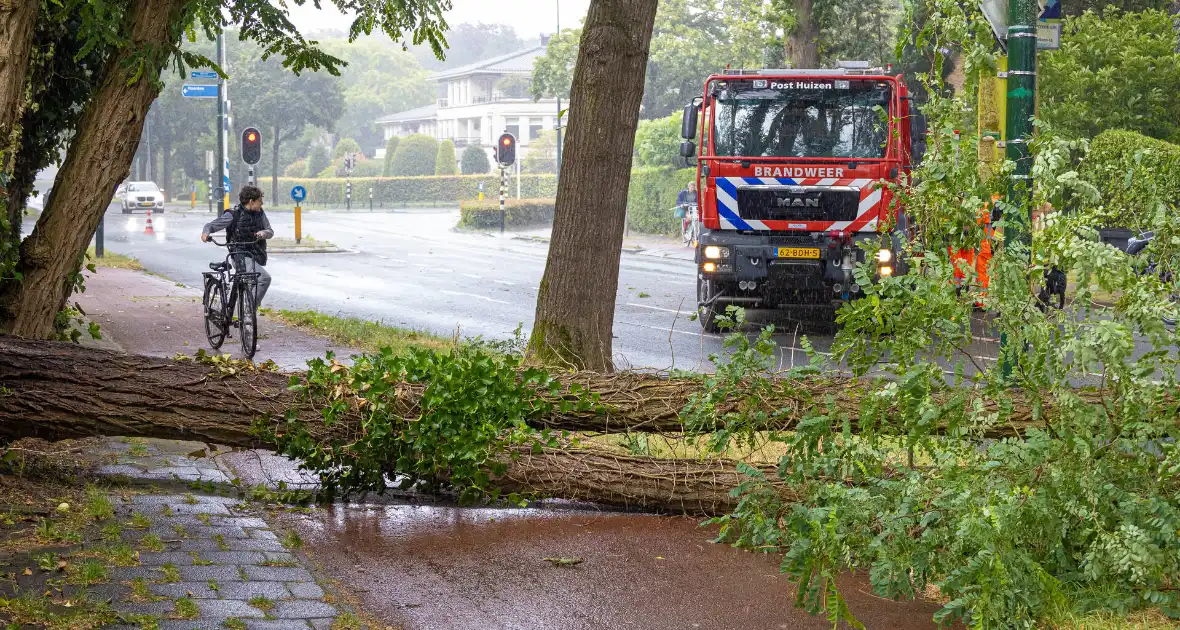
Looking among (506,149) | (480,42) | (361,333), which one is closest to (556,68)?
(506,149)

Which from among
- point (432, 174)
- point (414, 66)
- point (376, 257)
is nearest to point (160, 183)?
point (432, 174)

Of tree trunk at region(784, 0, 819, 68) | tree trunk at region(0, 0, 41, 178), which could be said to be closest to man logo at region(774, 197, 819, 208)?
tree trunk at region(784, 0, 819, 68)

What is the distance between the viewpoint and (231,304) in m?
12.2

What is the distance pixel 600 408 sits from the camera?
673 cm

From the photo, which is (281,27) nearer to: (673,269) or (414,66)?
(673,269)

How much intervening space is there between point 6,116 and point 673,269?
20.0 m

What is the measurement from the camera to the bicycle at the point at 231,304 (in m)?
12.0

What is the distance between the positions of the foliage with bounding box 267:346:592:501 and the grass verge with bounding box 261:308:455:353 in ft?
15.7

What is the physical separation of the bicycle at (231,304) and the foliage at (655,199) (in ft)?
86.1

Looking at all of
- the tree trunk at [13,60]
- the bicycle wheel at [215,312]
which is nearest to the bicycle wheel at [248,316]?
the bicycle wheel at [215,312]

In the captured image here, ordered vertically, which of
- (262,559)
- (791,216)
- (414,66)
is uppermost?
(414,66)

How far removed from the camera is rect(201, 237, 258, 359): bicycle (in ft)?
39.4

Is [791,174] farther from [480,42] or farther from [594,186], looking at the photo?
[480,42]

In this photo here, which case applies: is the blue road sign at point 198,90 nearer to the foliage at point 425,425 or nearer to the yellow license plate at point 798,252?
the yellow license plate at point 798,252
